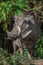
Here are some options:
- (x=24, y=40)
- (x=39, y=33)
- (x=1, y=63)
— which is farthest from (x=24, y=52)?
(x=1, y=63)

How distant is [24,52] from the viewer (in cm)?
500

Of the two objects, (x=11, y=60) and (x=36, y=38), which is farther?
(x=36, y=38)

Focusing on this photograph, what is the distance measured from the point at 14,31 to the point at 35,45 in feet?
2.10

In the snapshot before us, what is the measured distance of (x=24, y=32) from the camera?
509 cm

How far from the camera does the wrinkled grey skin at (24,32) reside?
16.3 ft

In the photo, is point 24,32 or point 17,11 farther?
point 17,11

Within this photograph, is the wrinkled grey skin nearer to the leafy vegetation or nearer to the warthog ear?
the warthog ear

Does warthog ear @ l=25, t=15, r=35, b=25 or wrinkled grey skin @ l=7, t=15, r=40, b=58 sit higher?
warthog ear @ l=25, t=15, r=35, b=25

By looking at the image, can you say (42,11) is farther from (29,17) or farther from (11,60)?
(11,60)

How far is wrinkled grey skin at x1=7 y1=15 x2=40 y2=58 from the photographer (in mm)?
4954

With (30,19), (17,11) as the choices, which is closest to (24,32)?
(30,19)

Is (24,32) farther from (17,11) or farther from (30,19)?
(17,11)

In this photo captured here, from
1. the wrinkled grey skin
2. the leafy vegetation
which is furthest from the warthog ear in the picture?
the leafy vegetation

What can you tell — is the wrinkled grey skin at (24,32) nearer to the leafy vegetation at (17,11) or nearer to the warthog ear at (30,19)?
the warthog ear at (30,19)
